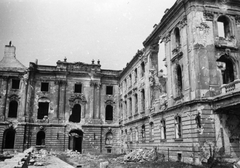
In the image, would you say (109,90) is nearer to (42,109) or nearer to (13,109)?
(42,109)

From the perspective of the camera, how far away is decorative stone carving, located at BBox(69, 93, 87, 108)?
31719 mm

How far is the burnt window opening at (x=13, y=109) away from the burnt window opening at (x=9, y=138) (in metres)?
1.76

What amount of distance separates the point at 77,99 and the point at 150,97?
12.3m

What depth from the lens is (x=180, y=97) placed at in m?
16.9

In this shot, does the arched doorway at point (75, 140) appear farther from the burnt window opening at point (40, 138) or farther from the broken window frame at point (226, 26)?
the broken window frame at point (226, 26)

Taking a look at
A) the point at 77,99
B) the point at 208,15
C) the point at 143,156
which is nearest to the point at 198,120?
the point at 143,156

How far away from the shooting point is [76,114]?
31984 millimetres

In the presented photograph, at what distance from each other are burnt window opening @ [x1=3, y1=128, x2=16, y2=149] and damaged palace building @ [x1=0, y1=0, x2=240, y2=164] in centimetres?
11

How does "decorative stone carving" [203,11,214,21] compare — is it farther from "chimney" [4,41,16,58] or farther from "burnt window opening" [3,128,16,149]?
"chimney" [4,41,16,58]

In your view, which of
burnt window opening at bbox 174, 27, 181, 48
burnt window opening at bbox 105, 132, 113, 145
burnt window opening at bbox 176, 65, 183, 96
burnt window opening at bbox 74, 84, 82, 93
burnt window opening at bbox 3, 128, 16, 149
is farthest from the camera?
burnt window opening at bbox 74, 84, 82, 93

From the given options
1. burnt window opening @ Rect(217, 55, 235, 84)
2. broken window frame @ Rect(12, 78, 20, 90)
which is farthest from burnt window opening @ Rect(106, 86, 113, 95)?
burnt window opening @ Rect(217, 55, 235, 84)

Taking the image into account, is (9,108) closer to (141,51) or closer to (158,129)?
(141,51)

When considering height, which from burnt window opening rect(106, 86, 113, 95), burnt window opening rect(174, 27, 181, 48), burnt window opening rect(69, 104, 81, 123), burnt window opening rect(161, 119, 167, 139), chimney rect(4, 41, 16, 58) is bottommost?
burnt window opening rect(161, 119, 167, 139)

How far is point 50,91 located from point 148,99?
1416 cm
